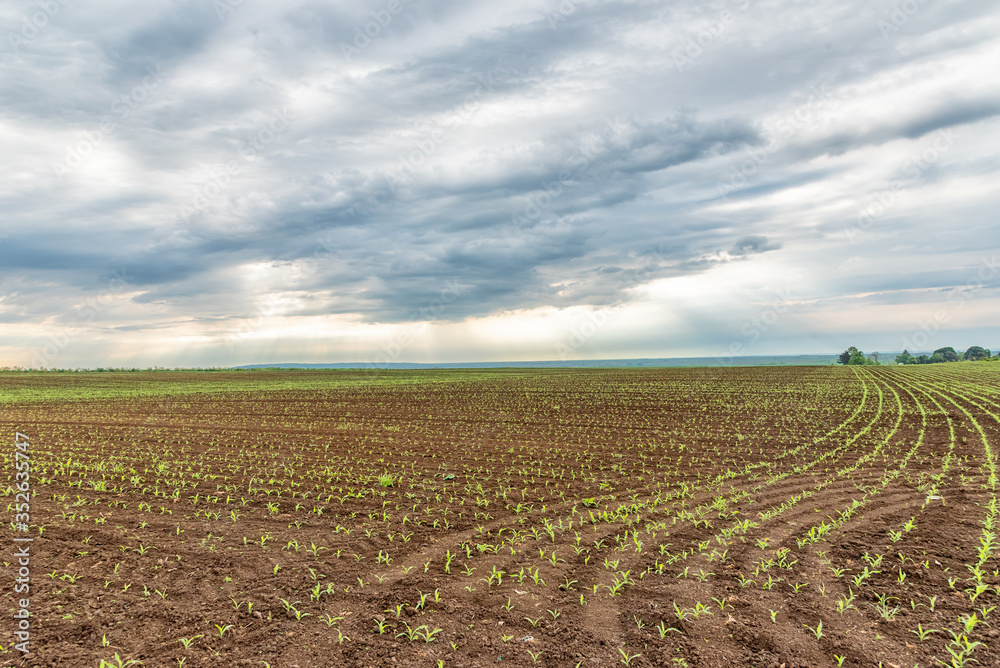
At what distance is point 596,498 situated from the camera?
10.9m

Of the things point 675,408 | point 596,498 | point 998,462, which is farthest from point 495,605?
point 675,408

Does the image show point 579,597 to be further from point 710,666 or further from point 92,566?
point 92,566

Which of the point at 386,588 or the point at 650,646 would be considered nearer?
the point at 650,646

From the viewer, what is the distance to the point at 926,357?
169 metres

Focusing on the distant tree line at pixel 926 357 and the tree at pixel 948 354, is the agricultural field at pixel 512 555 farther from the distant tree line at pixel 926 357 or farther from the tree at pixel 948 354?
the tree at pixel 948 354

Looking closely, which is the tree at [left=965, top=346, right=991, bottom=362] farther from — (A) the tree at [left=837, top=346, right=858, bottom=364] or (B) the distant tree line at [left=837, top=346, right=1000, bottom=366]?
(A) the tree at [left=837, top=346, right=858, bottom=364]

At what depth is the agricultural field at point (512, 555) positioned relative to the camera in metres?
5.41

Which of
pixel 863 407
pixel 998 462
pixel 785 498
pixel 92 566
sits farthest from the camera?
pixel 863 407

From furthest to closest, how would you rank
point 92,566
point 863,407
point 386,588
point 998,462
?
point 863,407 → point 998,462 → point 92,566 → point 386,588

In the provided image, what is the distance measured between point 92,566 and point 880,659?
32.4ft
